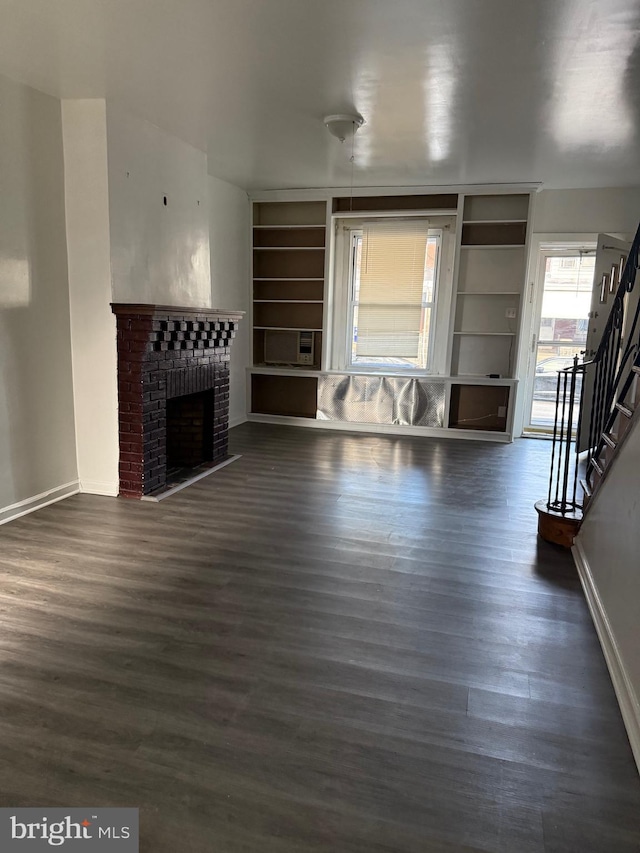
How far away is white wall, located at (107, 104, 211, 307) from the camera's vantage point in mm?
3854

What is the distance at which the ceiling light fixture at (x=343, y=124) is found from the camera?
3848 millimetres

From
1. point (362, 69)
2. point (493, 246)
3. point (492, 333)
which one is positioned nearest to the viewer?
point (362, 69)

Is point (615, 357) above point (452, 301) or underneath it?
underneath

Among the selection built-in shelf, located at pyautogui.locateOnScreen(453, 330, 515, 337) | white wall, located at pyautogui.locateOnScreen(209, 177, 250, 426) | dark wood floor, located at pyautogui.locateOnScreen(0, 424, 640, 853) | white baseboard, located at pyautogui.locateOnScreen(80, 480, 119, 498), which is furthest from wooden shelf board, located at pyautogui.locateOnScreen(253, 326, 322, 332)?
dark wood floor, located at pyautogui.locateOnScreen(0, 424, 640, 853)

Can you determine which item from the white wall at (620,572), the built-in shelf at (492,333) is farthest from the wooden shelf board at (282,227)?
the white wall at (620,572)

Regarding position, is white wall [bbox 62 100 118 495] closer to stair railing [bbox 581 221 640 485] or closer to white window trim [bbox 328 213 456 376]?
stair railing [bbox 581 221 640 485]

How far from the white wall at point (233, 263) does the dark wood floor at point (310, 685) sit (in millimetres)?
3171

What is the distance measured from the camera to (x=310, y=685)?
2029 mm

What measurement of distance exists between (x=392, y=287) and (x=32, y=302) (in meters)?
4.00

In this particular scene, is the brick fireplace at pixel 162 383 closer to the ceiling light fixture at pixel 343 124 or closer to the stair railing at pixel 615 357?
the ceiling light fixture at pixel 343 124

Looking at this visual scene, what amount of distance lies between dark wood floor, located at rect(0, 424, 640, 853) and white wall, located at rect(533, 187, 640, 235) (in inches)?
153

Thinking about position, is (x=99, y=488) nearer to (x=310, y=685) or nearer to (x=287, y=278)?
(x=310, y=685)

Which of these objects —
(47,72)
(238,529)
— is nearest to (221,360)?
(238,529)

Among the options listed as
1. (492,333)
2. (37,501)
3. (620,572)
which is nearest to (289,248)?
(492,333)
